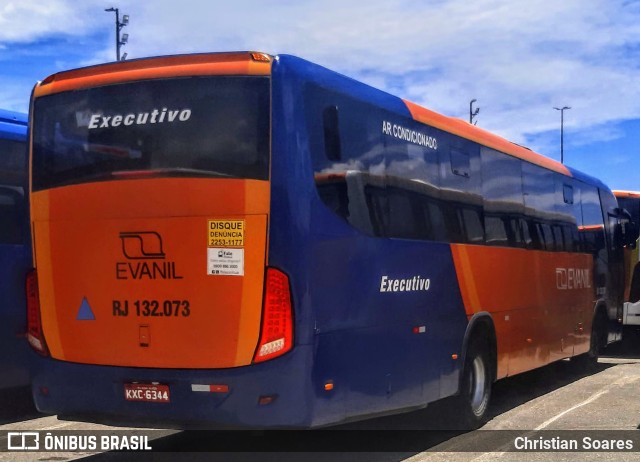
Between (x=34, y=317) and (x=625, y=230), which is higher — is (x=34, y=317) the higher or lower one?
the lower one

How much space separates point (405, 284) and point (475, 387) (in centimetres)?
230

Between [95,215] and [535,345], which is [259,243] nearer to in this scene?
[95,215]

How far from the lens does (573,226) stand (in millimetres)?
14078

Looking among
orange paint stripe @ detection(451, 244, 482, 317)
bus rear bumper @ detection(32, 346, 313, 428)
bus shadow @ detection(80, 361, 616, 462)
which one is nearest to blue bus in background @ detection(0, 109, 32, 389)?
bus shadow @ detection(80, 361, 616, 462)

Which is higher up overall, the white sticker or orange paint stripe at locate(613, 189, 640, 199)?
orange paint stripe at locate(613, 189, 640, 199)

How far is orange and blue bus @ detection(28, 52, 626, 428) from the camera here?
21.3 ft

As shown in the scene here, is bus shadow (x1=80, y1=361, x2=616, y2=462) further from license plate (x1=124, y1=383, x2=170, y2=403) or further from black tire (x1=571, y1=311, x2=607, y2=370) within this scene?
black tire (x1=571, y1=311, x2=607, y2=370)

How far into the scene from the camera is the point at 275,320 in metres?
6.46

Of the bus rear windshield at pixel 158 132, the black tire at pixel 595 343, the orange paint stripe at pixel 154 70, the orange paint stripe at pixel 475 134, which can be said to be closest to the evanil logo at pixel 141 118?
the bus rear windshield at pixel 158 132

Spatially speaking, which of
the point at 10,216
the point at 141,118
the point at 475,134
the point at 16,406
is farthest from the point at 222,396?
the point at 16,406

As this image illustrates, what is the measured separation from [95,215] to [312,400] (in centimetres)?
221

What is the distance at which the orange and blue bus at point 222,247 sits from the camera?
6492mm

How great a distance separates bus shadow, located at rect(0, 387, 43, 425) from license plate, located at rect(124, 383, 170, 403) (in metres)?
4.00

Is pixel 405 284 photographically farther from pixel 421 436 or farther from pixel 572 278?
pixel 572 278
